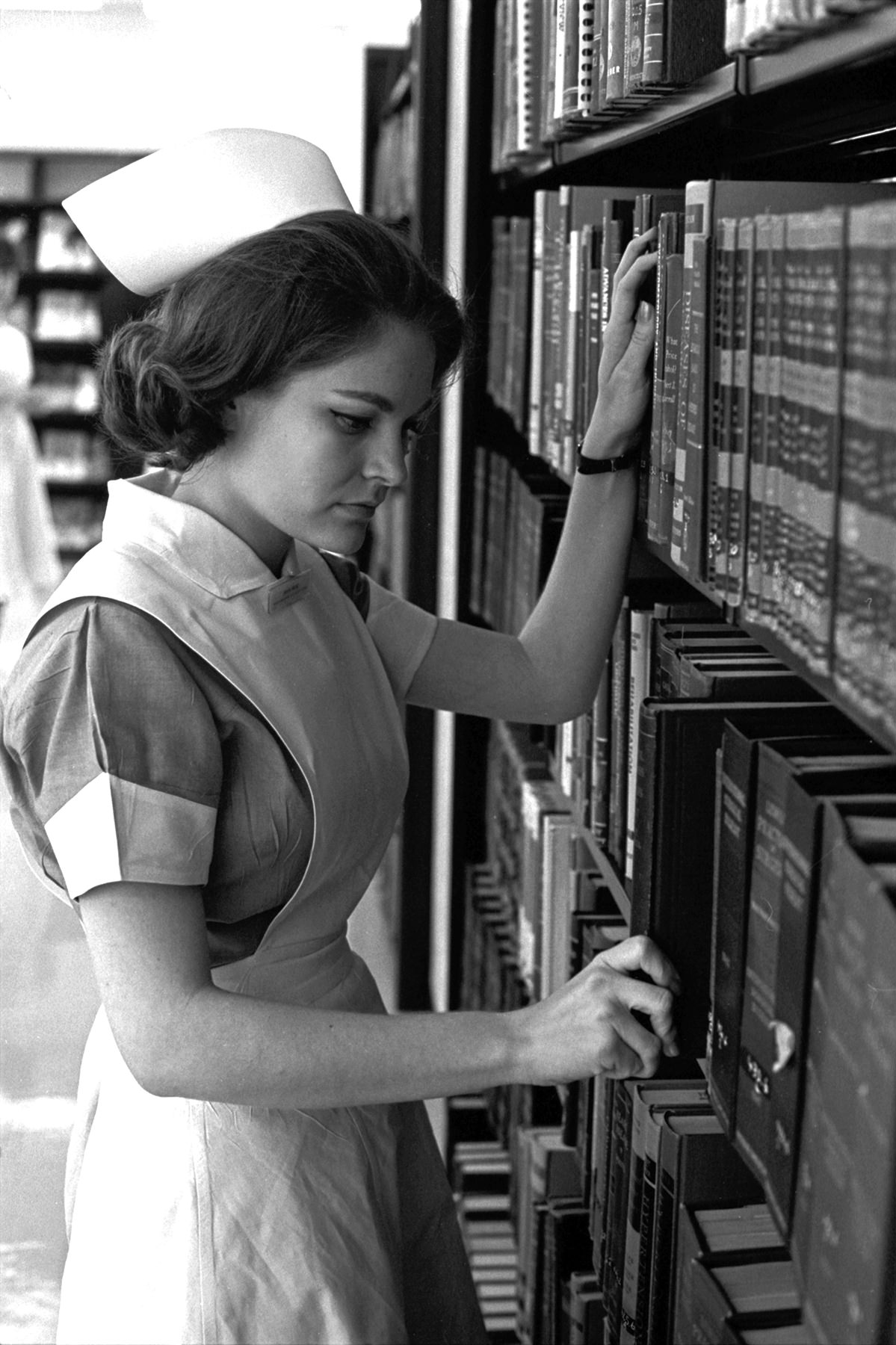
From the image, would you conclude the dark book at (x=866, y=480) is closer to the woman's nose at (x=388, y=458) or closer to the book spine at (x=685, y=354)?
the book spine at (x=685, y=354)

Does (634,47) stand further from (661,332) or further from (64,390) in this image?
(64,390)

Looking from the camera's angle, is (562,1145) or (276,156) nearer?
(276,156)

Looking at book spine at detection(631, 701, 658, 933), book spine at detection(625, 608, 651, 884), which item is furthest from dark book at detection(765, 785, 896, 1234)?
book spine at detection(625, 608, 651, 884)

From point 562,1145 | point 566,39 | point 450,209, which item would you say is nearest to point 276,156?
point 566,39

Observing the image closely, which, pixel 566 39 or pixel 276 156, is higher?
pixel 566 39

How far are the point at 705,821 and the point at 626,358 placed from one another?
450mm

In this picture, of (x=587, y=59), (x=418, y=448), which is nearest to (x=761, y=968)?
(x=587, y=59)

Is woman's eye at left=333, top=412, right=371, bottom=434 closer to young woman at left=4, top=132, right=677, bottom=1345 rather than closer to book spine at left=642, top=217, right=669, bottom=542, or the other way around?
young woman at left=4, top=132, right=677, bottom=1345

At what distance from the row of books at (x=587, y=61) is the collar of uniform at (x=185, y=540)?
491mm

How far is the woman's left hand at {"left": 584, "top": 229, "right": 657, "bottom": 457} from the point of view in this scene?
1313 millimetres

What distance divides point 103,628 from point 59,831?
15cm

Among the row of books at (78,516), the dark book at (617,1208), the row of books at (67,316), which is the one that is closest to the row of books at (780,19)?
the dark book at (617,1208)

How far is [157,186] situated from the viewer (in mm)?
1252

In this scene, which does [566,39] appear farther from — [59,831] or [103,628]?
[59,831]
